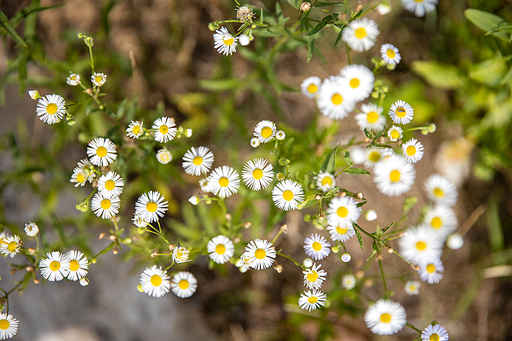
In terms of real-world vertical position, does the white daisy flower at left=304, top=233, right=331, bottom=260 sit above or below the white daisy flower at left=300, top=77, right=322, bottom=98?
below

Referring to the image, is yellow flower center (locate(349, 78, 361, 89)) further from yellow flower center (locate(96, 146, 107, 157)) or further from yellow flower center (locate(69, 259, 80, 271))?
yellow flower center (locate(69, 259, 80, 271))

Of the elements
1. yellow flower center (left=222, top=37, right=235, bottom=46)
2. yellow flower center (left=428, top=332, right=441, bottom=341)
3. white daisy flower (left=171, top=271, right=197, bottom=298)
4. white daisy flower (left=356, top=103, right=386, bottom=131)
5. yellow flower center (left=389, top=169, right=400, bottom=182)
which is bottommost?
yellow flower center (left=428, top=332, right=441, bottom=341)

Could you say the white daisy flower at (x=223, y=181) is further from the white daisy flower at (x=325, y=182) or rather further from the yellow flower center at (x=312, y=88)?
the yellow flower center at (x=312, y=88)

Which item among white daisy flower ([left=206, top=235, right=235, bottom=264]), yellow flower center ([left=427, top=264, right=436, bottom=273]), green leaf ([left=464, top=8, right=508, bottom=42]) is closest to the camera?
white daisy flower ([left=206, top=235, right=235, bottom=264])

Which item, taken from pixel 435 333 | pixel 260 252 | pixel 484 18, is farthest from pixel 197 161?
pixel 484 18

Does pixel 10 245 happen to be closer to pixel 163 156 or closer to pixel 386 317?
pixel 163 156

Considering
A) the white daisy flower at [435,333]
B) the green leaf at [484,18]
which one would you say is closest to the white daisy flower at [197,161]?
the white daisy flower at [435,333]

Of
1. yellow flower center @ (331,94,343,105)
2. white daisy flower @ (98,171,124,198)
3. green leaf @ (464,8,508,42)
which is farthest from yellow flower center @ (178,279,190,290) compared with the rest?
green leaf @ (464,8,508,42)
